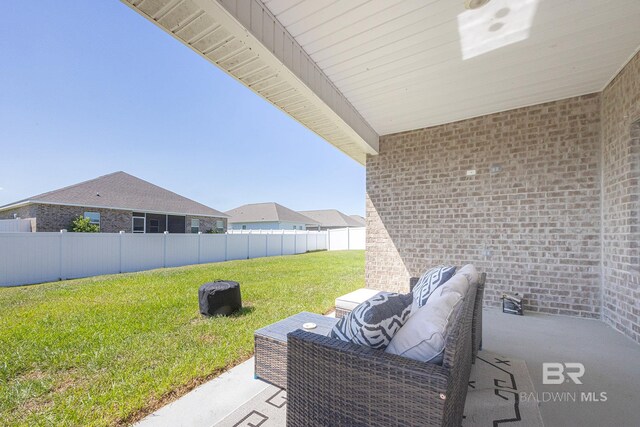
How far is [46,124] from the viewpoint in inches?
486

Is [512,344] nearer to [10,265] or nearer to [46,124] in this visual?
[10,265]

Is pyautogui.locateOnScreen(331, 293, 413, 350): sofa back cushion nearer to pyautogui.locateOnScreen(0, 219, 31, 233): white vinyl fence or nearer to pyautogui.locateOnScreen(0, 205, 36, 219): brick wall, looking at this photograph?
pyautogui.locateOnScreen(0, 205, 36, 219): brick wall

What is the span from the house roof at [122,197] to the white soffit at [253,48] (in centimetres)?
1195

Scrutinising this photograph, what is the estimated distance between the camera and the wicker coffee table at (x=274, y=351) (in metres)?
2.09

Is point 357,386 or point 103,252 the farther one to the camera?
point 103,252

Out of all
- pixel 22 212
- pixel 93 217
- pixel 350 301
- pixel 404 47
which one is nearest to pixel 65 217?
pixel 93 217

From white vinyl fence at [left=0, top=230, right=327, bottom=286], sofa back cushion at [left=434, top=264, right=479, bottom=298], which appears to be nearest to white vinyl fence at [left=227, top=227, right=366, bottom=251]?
white vinyl fence at [left=0, top=230, right=327, bottom=286]

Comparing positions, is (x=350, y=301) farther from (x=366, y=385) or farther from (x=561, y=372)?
(x=561, y=372)

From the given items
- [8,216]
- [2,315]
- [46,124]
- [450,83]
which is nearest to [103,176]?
[46,124]

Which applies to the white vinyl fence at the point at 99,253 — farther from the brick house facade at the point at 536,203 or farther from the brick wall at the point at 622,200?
the brick wall at the point at 622,200

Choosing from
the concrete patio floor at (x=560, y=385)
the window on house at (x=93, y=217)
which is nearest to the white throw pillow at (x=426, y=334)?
the concrete patio floor at (x=560, y=385)

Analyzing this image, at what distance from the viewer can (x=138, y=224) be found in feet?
44.2

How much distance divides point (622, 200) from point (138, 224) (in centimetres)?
1610

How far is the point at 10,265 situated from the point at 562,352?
34.9ft
